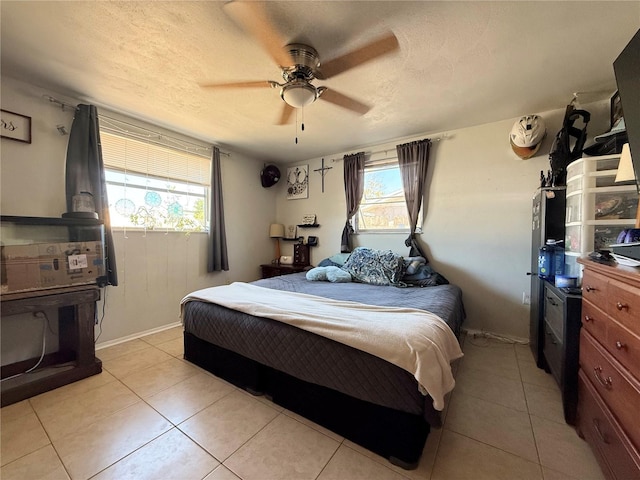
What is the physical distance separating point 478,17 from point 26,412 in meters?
3.77

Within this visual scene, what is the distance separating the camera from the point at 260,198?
169 inches

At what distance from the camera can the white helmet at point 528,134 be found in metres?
2.36

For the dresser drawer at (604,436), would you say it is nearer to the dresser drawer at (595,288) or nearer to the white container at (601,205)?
the dresser drawer at (595,288)

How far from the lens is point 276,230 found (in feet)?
14.3

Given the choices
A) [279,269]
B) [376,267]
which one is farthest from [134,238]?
[376,267]

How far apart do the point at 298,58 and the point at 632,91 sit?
1.79 meters

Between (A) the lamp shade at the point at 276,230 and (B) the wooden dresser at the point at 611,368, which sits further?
(A) the lamp shade at the point at 276,230

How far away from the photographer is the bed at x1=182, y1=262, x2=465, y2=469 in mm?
1235

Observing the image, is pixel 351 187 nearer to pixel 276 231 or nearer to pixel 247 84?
pixel 276 231

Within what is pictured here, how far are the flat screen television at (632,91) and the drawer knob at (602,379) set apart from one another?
2.92 feet

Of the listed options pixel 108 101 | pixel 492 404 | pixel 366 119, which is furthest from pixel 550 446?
pixel 108 101

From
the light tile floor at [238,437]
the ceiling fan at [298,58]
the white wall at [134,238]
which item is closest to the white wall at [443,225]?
the white wall at [134,238]

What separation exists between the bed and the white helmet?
5.51 ft

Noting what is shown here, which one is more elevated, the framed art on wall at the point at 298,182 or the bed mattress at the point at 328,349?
the framed art on wall at the point at 298,182
